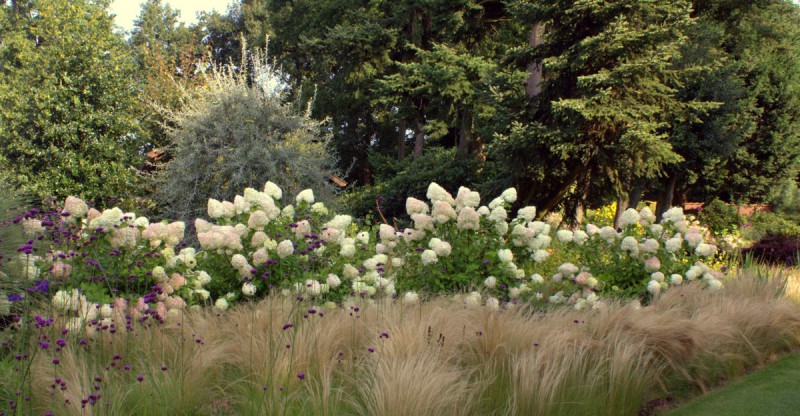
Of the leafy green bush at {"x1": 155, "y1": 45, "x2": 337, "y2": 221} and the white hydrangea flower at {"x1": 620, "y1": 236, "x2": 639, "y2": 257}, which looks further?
the leafy green bush at {"x1": 155, "y1": 45, "x2": 337, "y2": 221}

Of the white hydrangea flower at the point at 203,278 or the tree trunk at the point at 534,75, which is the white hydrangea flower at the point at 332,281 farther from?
the tree trunk at the point at 534,75

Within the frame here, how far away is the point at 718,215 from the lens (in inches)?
857

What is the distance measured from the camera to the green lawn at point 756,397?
165 inches

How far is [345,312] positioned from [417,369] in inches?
58.9

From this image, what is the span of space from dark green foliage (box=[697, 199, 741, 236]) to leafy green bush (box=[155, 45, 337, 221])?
49.8 feet

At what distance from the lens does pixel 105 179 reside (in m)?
14.5

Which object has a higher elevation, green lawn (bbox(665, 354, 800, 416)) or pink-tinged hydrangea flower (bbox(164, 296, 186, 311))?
pink-tinged hydrangea flower (bbox(164, 296, 186, 311))

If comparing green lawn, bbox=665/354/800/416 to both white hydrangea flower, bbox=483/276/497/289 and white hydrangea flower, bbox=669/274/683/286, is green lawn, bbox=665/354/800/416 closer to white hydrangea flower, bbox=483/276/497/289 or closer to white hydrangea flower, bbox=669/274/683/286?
white hydrangea flower, bbox=669/274/683/286

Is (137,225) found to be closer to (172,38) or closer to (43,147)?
(43,147)

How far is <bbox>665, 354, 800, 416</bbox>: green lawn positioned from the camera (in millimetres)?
4195

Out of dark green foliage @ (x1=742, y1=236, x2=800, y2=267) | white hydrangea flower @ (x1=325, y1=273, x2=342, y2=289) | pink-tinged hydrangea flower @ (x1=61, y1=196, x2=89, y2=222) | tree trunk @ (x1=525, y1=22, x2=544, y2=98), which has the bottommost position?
dark green foliage @ (x1=742, y1=236, x2=800, y2=267)

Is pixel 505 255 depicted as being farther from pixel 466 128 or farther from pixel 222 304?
pixel 466 128

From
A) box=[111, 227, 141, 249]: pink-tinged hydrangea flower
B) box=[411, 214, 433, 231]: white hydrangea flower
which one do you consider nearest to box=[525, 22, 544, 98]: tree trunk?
box=[411, 214, 433, 231]: white hydrangea flower

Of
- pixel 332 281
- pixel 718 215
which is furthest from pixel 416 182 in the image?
pixel 718 215
